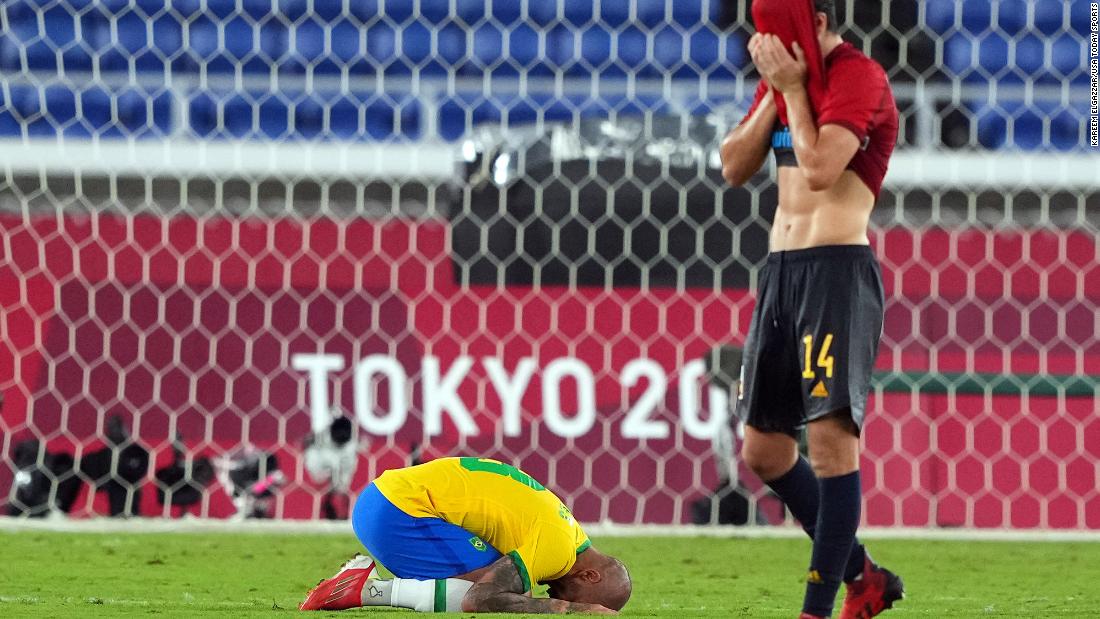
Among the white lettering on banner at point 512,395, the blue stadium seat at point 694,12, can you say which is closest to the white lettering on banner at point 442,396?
the white lettering on banner at point 512,395

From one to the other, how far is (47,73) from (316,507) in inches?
113

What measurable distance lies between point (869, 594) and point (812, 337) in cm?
35

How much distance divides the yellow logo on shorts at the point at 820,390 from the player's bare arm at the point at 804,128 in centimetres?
24

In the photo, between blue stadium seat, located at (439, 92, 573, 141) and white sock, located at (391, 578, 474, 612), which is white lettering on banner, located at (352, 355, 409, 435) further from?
blue stadium seat, located at (439, 92, 573, 141)

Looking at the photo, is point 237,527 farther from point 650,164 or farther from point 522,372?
point 650,164

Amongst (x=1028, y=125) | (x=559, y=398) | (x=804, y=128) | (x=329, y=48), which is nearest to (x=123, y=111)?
(x=329, y=48)

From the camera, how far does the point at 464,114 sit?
19.9 feet

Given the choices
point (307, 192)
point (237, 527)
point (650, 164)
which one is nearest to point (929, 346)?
point (650, 164)

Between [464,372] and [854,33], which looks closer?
[464,372]

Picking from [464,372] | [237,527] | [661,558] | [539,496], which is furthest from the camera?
[464,372]

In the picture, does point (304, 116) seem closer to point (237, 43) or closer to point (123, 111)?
point (237, 43)

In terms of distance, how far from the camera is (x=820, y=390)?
6.17 feet

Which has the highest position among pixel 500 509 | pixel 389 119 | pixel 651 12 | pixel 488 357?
pixel 651 12

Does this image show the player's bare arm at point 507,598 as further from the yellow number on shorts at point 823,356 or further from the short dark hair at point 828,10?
the short dark hair at point 828,10
